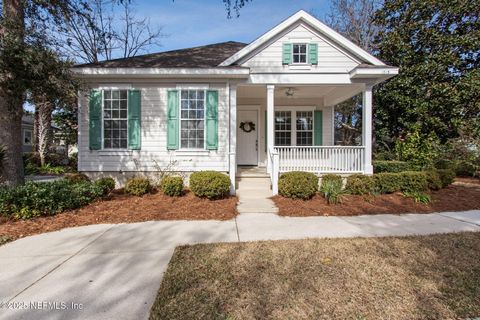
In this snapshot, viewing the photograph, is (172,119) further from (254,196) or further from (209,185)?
(254,196)

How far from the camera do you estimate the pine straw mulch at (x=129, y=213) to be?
511 centimetres

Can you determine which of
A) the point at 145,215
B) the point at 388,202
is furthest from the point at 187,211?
the point at 388,202

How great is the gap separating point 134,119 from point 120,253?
18.1 ft

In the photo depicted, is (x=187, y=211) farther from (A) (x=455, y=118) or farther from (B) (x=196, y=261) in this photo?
(A) (x=455, y=118)

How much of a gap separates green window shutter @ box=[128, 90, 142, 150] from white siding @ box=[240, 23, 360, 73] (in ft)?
12.0

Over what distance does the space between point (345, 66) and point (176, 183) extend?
22.2 ft

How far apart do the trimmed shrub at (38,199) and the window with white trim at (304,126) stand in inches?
328

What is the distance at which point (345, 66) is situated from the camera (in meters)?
8.86

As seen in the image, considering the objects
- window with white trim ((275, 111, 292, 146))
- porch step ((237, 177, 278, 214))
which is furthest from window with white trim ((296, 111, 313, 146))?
porch step ((237, 177, 278, 214))

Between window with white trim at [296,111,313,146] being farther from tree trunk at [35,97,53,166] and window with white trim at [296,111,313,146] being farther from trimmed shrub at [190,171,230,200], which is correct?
tree trunk at [35,97,53,166]

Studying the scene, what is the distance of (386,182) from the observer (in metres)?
7.48

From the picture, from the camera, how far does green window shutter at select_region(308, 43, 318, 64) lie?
8.81 m

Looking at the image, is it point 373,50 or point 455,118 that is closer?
point 455,118

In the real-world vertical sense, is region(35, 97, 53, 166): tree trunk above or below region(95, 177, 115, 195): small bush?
above
